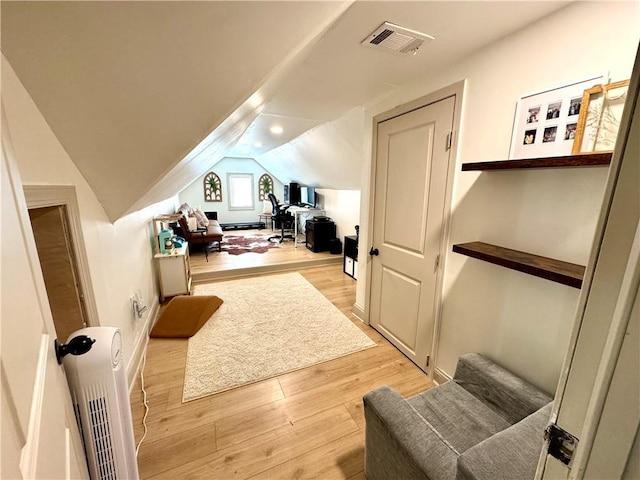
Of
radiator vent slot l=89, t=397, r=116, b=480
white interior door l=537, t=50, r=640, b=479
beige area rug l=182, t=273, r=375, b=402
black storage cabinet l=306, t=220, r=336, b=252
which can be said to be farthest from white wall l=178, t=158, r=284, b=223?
white interior door l=537, t=50, r=640, b=479

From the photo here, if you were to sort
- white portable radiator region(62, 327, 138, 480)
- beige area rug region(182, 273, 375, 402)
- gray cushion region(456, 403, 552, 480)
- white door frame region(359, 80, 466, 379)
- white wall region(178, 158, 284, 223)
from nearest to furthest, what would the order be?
gray cushion region(456, 403, 552, 480), white portable radiator region(62, 327, 138, 480), white door frame region(359, 80, 466, 379), beige area rug region(182, 273, 375, 402), white wall region(178, 158, 284, 223)

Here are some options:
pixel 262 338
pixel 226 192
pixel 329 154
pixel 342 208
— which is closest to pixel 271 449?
pixel 262 338

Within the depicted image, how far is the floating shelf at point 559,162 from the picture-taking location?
0.96 metres

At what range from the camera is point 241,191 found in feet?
26.9

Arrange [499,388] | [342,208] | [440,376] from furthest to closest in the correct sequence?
1. [342,208]
2. [440,376]
3. [499,388]

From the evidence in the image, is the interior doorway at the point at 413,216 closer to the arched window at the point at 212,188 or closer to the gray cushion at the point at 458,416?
the gray cushion at the point at 458,416

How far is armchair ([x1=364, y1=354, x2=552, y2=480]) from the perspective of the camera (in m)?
0.83

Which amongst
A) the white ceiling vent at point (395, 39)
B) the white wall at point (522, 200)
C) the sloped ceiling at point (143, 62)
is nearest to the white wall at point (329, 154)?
the white ceiling vent at point (395, 39)

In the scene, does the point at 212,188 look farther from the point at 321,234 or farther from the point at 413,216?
the point at 413,216

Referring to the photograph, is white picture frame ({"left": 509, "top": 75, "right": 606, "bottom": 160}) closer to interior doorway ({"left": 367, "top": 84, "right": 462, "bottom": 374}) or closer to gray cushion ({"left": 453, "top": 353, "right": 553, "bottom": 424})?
interior doorway ({"left": 367, "top": 84, "right": 462, "bottom": 374})

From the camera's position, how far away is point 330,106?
2.61 metres

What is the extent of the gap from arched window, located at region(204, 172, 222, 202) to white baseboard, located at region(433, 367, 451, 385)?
24.6 ft

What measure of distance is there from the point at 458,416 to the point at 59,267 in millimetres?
2176

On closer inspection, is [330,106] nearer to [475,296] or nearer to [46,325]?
[475,296]
